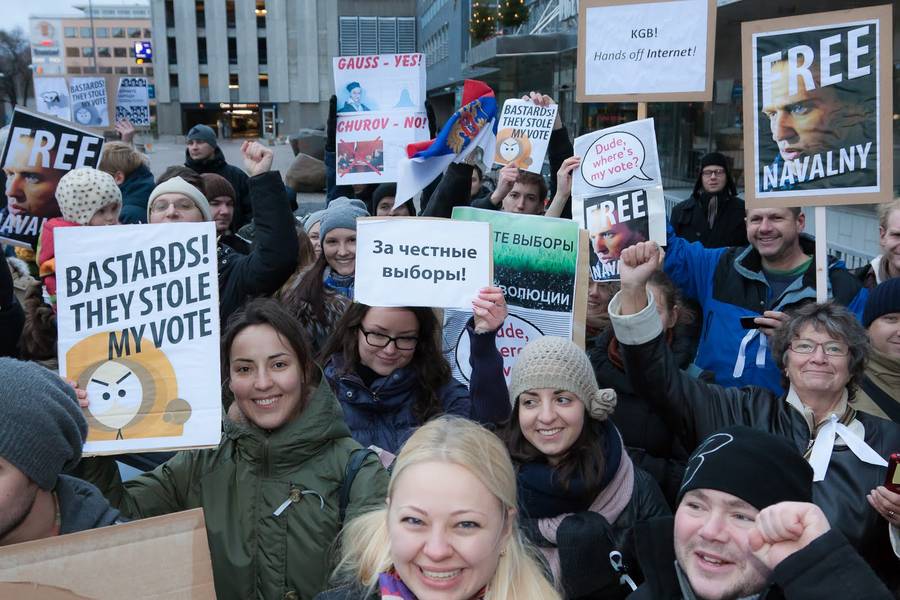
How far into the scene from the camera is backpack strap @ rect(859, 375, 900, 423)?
10.6 feet

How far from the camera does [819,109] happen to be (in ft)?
13.1

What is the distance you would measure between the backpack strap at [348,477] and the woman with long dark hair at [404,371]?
60cm

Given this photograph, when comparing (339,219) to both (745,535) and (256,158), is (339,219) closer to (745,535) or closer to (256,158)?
(256,158)

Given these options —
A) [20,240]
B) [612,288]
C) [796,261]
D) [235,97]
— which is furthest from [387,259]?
[235,97]

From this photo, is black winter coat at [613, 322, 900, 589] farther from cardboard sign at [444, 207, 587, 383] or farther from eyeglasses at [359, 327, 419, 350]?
eyeglasses at [359, 327, 419, 350]

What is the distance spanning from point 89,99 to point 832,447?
11.4m

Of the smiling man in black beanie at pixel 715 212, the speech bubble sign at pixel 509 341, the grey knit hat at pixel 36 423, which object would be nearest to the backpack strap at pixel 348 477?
the grey knit hat at pixel 36 423

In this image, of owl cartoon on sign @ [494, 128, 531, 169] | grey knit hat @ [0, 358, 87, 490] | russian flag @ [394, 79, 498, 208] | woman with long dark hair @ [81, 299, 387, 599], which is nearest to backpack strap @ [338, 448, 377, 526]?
woman with long dark hair @ [81, 299, 387, 599]

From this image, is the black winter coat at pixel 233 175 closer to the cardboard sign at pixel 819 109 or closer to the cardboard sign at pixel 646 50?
the cardboard sign at pixel 646 50

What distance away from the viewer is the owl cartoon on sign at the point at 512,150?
5.76 meters

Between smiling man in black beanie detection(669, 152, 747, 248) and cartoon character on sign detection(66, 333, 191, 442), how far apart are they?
5689 mm

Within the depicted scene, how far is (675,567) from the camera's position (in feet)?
7.22

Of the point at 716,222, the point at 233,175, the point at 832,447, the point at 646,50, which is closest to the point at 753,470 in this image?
the point at 832,447

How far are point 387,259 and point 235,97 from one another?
3352 inches
